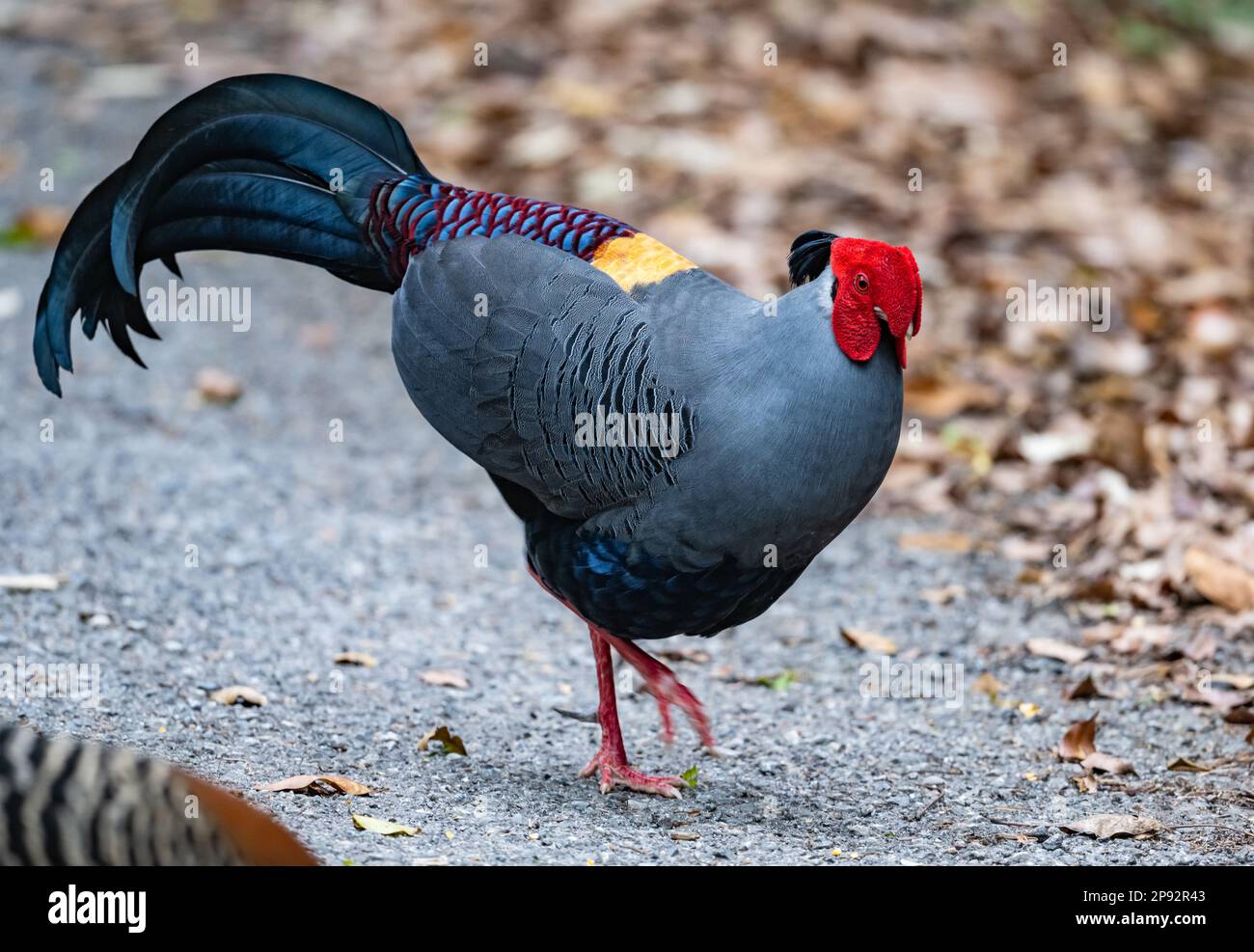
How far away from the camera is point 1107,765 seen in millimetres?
3961

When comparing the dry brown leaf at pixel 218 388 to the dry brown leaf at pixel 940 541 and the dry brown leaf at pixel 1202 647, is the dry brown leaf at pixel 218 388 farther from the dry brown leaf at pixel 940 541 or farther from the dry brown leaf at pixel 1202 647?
the dry brown leaf at pixel 1202 647

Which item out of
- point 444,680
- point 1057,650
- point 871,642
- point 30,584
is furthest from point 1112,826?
point 30,584

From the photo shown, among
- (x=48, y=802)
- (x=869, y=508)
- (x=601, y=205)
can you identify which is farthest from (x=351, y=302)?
(x=48, y=802)

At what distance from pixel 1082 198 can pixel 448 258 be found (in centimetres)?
519

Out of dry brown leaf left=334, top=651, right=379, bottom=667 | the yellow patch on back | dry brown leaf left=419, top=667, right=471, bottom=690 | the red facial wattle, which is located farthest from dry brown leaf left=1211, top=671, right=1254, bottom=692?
dry brown leaf left=334, top=651, right=379, bottom=667

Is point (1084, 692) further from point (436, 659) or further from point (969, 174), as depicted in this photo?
point (969, 174)

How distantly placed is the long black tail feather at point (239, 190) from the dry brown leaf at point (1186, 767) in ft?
8.10

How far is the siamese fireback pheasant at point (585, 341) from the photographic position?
131 inches

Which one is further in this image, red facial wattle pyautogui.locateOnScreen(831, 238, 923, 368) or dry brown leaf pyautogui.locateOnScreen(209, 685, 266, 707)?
dry brown leaf pyautogui.locateOnScreen(209, 685, 266, 707)

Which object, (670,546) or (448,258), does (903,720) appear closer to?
(670,546)

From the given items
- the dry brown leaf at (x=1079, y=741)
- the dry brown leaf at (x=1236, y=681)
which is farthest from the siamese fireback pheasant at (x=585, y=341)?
the dry brown leaf at (x=1236, y=681)

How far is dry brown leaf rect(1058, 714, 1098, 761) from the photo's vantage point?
4.06 meters

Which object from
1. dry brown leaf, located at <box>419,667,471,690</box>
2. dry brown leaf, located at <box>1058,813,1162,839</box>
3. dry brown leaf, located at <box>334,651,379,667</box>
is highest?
dry brown leaf, located at <box>334,651,379,667</box>

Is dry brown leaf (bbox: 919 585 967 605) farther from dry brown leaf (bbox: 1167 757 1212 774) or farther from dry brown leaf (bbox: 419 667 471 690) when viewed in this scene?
dry brown leaf (bbox: 419 667 471 690)
